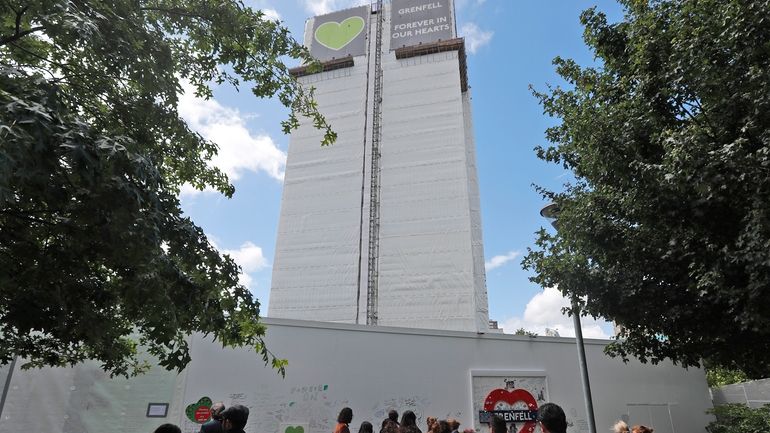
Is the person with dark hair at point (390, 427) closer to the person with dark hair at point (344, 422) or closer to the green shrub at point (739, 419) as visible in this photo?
the person with dark hair at point (344, 422)

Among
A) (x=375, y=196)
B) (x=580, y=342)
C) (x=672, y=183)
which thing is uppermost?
(x=375, y=196)

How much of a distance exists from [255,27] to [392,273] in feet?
74.1

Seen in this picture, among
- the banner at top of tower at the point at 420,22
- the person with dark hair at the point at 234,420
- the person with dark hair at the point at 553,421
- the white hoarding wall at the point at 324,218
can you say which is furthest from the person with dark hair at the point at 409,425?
the banner at top of tower at the point at 420,22

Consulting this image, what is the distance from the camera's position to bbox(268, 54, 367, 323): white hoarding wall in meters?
28.0

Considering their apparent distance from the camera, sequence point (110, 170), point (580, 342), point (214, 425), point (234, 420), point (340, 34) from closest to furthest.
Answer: point (110, 170) < point (234, 420) < point (214, 425) < point (580, 342) < point (340, 34)

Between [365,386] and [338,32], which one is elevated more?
[338,32]

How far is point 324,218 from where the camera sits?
29.9 meters

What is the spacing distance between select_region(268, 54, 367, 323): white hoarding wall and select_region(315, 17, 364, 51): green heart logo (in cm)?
320

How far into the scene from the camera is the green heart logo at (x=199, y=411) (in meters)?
8.98

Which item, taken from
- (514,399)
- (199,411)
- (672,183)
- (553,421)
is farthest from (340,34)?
(553,421)

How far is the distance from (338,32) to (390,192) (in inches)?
577

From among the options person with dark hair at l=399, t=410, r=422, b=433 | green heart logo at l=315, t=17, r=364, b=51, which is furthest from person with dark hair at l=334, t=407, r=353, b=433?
green heart logo at l=315, t=17, r=364, b=51

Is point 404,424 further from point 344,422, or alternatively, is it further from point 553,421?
point 553,421

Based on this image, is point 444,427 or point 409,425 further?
point 444,427
